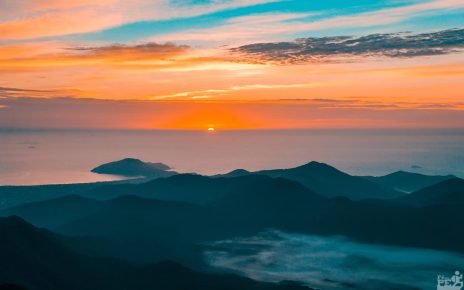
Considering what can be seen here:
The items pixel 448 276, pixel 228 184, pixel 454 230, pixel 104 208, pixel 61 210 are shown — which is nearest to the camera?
pixel 448 276

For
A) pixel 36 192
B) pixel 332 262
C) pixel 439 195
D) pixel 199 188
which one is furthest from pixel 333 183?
pixel 36 192

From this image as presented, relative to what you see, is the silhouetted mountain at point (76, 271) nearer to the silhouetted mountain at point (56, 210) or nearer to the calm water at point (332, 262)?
the calm water at point (332, 262)

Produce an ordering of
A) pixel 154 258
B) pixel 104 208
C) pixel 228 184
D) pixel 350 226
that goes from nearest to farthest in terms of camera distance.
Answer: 1. pixel 154 258
2. pixel 350 226
3. pixel 104 208
4. pixel 228 184

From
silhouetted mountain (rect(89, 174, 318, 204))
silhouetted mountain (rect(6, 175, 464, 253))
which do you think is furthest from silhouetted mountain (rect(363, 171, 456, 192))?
silhouetted mountain (rect(89, 174, 318, 204))

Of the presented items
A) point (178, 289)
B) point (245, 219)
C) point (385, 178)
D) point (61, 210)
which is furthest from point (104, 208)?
point (385, 178)

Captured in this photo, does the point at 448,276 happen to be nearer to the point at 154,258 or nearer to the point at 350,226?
the point at 350,226

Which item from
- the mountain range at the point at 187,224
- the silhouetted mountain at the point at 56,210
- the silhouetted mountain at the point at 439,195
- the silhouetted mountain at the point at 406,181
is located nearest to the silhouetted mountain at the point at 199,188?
the mountain range at the point at 187,224

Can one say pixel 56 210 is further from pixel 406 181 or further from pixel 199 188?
pixel 406 181

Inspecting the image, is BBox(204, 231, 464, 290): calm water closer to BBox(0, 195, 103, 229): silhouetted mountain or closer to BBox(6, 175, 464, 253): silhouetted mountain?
BBox(6, 175, 464, 253): silhouetted mountain
